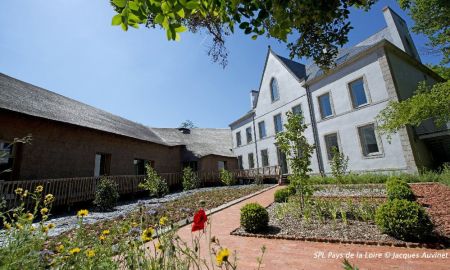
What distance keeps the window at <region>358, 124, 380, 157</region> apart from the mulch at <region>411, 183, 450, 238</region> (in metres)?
4.60

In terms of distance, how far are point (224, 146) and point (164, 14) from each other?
2760cm

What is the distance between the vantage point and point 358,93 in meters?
15.4

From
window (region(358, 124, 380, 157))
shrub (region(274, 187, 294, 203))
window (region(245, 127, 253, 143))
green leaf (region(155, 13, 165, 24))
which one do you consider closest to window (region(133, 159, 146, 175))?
window (region(245, 127, 253, 143))

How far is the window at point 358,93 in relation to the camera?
15.1 meters

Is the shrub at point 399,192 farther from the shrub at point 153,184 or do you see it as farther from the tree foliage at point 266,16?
the shrub at point 153,184

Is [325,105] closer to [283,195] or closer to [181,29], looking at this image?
[283,195]

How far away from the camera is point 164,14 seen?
181cm

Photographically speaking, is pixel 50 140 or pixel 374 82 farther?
pixel 374 82

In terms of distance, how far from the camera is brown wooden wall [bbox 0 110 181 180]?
10.8 m

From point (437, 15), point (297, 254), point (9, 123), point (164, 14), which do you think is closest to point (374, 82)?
point (437, 15)

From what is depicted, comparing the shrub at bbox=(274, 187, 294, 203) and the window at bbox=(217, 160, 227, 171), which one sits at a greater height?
the window at bbox=(217, 160, 227, 171)

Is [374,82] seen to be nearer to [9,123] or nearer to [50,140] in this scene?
[50,140]

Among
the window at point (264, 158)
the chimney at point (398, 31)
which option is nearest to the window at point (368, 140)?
the chimney at point (398, 31)

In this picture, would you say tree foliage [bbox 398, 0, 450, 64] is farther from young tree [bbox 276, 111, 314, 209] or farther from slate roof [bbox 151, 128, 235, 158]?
slate roof [bbox 151, 128, 235, 158]
